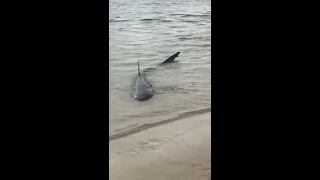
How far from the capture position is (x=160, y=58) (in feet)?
14.1

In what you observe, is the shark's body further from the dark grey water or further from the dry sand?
the dry sand

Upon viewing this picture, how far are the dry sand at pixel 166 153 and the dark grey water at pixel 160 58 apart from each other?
0.25 m

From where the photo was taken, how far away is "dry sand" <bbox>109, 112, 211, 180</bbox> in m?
1.77

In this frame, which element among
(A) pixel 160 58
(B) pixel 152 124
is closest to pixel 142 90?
(B) pixel 152 124

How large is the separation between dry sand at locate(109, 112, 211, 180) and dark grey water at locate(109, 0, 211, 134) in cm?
25

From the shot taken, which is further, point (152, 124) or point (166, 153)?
point (152, 124)

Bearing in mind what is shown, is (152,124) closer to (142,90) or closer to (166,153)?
(166,153)

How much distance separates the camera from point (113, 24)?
592 cm

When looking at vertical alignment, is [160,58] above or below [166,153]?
below

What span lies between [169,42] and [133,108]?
246 centimetres

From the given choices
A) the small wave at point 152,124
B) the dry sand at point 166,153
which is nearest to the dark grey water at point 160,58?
the small wave at point 152,124

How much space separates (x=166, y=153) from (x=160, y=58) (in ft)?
7.96
